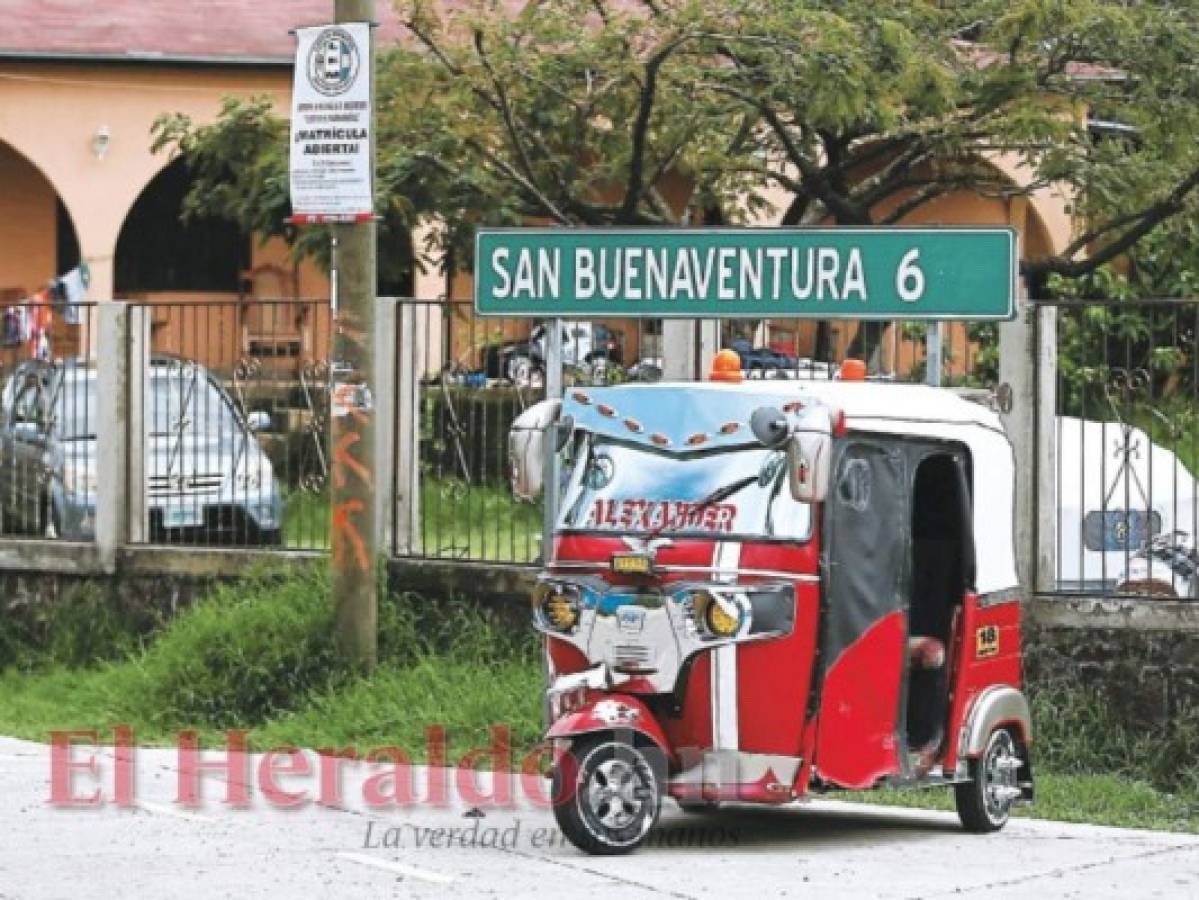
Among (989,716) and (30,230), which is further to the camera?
(30,230)

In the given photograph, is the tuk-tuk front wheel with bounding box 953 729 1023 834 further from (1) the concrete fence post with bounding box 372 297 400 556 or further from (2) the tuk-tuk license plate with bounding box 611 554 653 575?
(1) the concrete fence post with bounding box 372 297 400 556

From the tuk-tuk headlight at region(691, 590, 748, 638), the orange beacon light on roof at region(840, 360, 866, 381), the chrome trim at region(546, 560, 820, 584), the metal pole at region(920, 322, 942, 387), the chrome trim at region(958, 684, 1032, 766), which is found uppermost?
the metal pole at region(920, 322, 942, 387)

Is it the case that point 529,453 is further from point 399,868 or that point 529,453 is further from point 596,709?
point 399,868

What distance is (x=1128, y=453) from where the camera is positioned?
1300cm

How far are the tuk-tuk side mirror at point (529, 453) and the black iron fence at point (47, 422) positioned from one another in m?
6.58

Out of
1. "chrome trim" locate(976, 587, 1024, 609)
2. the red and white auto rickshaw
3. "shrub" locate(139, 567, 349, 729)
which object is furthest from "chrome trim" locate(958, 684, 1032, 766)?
"shrub" locate(139, 567, 349, 729)

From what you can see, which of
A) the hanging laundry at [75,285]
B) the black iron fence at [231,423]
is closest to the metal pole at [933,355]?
the black iron fence at [231,423]

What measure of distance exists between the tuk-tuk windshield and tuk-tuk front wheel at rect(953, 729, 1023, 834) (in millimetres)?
1472

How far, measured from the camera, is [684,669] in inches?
407

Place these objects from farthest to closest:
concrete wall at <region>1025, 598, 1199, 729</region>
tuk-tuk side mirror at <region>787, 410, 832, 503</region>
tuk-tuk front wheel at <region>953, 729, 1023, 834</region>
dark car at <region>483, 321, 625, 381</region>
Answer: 1. dark car at <region>483, 321, 625, 381</region>
2. concrete wall at <region>1025, 598, 1199, 729</region>
3. tuk-tuk front wheel at <region>953, 729, 1023, 834</region>
4. tuk-tuk side mirror at <region>787, 410, 832, 503</region>

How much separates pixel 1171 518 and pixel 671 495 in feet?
11.5

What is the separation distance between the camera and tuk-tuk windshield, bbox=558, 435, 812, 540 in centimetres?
1041

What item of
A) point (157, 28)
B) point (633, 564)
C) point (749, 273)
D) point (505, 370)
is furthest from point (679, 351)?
point (157, 28)

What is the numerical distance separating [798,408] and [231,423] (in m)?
6.51
